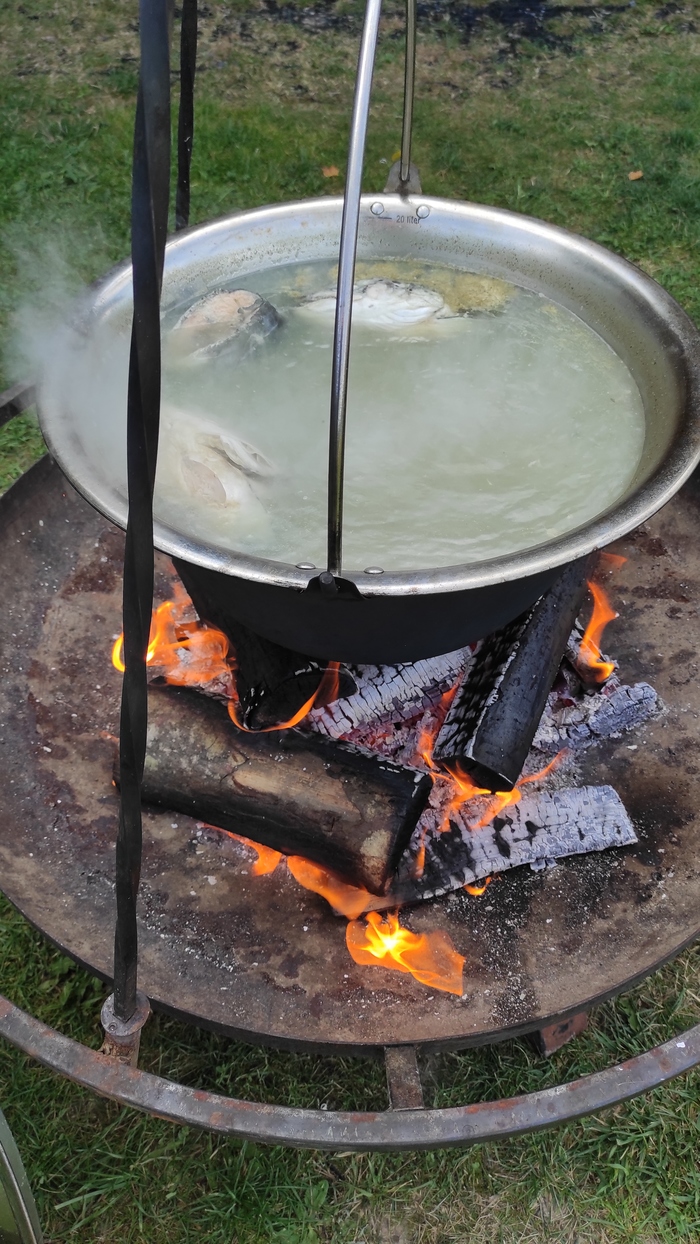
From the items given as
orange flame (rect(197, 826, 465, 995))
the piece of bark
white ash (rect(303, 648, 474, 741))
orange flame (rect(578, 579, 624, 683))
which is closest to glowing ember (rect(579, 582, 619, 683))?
orange flame (rect(578, 579, 624, 683))

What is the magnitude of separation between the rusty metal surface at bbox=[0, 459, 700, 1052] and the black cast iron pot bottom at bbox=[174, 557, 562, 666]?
0.65 m

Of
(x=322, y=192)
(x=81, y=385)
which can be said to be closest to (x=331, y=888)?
(x=81, y=385)

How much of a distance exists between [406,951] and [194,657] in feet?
A: 3.66

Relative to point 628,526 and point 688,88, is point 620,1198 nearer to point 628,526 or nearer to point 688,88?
point 628,526

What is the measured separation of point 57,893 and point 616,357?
2056 millimetres

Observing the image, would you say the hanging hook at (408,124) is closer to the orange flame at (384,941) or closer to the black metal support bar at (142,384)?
the black metal support bar at (142,384)

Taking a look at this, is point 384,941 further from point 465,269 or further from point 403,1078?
point 465,269

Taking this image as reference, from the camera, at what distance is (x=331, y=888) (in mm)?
2354

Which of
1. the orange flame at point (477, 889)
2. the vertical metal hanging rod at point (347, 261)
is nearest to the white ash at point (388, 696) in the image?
the orange flame at point (477, 889)

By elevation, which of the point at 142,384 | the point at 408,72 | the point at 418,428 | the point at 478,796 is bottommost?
the point at 478,796

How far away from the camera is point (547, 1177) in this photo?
2.28 m

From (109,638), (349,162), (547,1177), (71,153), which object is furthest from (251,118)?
(547,1177)

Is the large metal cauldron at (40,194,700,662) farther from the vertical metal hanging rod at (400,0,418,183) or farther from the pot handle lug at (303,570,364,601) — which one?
the vertical metal hanging rod at (400,0,418,183)

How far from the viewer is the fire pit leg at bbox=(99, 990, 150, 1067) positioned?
1.77 m
